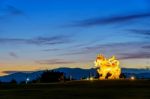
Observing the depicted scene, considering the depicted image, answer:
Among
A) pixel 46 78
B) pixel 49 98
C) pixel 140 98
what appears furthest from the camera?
pixel 46 78

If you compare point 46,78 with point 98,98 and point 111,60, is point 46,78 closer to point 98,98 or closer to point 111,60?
point 111,60

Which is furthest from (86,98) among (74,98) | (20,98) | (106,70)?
(106,70)

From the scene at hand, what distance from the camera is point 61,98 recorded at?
48.9 meters

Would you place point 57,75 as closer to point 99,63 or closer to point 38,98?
point 99,63

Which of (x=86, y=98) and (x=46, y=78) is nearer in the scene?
(x=86, y=98)

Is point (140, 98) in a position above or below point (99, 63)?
below

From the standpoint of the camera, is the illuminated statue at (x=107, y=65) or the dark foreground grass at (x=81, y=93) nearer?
the dark foreground grass at (x=81, y=93)

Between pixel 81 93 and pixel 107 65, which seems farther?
pixel 107 65

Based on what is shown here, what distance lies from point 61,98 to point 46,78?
117m

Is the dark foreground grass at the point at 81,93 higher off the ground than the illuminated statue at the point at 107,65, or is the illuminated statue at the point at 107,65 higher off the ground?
the illuminated statue at the point at 107,65

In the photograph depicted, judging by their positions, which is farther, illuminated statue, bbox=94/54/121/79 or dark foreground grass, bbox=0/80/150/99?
illuminated statue, bbox=94/54/121/79

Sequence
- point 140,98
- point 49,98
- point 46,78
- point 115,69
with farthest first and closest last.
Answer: point 46,78, point 115,69, point 49,98, point 140,98

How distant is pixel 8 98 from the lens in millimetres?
51656

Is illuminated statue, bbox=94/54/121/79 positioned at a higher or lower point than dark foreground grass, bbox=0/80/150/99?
higher
